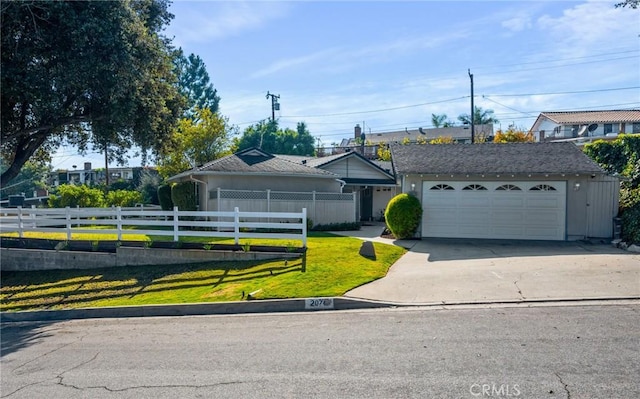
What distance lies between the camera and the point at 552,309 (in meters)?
7.44

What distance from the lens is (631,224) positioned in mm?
13609

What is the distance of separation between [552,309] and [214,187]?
1563 cm

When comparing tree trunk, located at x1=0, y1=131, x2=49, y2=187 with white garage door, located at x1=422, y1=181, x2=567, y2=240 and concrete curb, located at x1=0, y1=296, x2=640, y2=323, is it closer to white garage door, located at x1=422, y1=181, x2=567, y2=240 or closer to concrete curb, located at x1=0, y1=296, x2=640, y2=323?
concrete curb, located at x1=0, y1=296, x2=640, y2=323

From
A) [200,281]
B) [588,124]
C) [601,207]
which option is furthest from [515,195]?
[588,124]

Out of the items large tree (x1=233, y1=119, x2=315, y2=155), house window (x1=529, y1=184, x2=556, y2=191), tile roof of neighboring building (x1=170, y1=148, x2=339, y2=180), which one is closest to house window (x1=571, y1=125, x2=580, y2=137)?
large tree (x1=233, y1=119, x2=315, y2=155)

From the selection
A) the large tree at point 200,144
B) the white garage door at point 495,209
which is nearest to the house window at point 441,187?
the white garage door at point 495,209

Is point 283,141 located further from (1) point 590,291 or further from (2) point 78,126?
(1) point 590,291

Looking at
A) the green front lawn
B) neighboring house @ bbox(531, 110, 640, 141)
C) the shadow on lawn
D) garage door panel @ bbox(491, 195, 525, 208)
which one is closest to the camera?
the green front lawn

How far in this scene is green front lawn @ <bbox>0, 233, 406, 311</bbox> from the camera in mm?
9586

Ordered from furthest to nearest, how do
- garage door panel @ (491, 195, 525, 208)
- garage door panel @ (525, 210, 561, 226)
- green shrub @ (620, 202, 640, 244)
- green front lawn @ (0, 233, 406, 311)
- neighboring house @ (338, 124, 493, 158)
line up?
neighboring house @ (338, 124, 493, 158) < garage door panel @ (491, 195, 525, 208) < garage door panel @ (525, 210, 561, 226) < green shrub @ (620, 202, 640, 244) < green front lawn @ (0, 233, 406, 311)

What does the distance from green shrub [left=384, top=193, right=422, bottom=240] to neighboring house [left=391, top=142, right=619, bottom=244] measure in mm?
496

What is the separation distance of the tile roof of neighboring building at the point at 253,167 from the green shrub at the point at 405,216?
6102 mm

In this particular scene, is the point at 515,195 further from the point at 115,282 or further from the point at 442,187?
the point at 115,282

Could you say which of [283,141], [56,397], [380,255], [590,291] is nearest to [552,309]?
[590,291]
